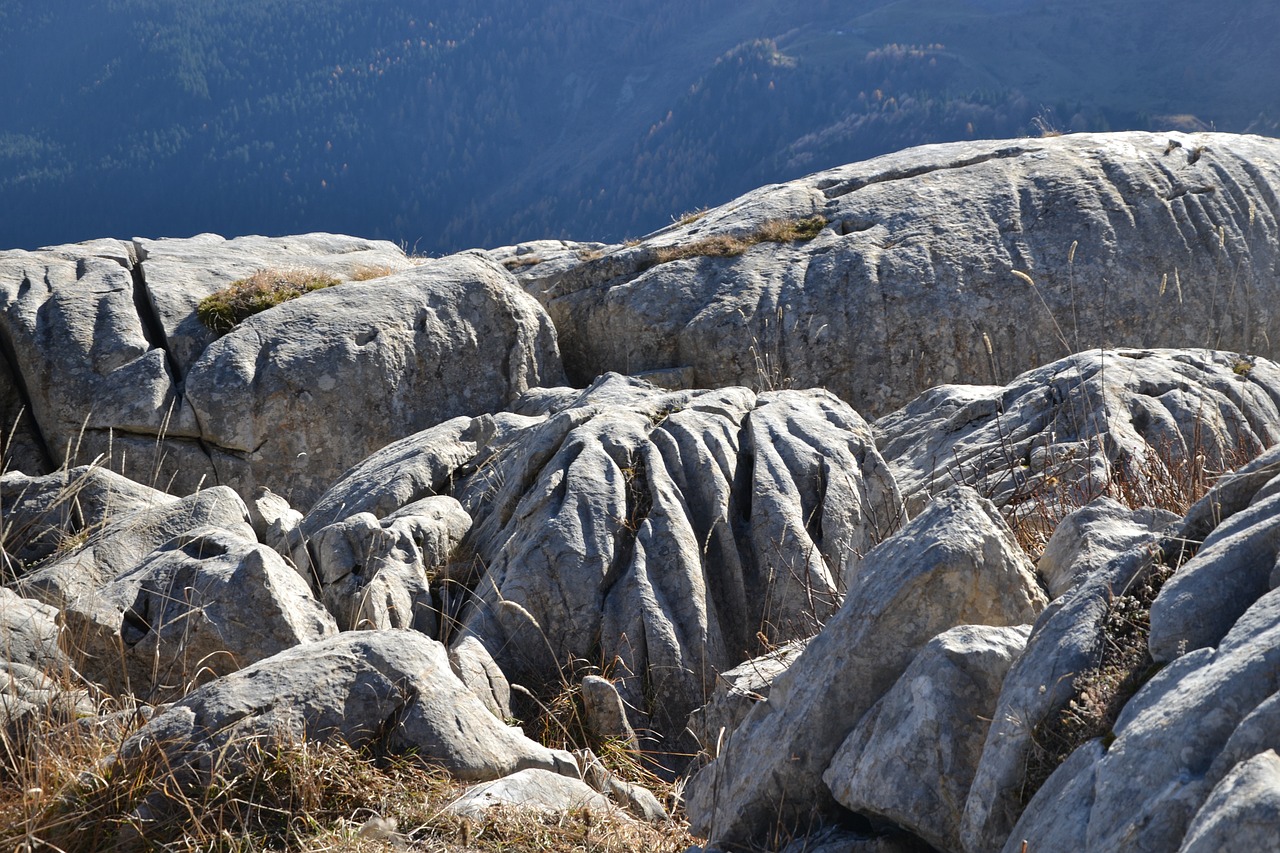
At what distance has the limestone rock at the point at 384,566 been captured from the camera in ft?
28.9

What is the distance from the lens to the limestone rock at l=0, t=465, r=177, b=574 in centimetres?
950

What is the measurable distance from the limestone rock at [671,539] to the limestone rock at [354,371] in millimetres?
6003

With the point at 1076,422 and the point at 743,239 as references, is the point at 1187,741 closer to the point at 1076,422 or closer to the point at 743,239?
the point at 1076,422

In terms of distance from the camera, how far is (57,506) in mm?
9945

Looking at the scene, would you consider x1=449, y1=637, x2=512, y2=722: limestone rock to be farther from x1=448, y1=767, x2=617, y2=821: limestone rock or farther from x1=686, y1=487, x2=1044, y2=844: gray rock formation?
x1=686, y1=487, x2=1044, y2=844: gray rock formation

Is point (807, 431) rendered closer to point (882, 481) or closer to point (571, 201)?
point (882, 481)

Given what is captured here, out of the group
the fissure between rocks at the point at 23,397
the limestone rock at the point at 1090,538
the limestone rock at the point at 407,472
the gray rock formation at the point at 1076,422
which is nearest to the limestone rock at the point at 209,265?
the fissure between rocks at the point at 23,397

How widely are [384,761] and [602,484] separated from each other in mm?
3954

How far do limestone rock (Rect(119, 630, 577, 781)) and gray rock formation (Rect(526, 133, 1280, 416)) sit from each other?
36.3ft

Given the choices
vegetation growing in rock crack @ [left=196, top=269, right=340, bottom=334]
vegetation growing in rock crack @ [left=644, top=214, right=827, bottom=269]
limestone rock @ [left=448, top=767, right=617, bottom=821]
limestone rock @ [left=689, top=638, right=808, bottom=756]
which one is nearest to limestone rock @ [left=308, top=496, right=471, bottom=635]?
limestone rock @ [left=689, top=638, right=808, bottom=756]

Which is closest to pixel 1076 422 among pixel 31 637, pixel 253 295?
pixel 31 637

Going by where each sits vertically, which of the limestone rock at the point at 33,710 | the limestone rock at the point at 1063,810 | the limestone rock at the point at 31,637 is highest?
the limestone rock at the point at 1063,810

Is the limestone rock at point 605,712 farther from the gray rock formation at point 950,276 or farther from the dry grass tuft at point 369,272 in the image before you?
the dry grass tuft at point 369,272

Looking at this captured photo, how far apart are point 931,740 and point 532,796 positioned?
6.53 feet
